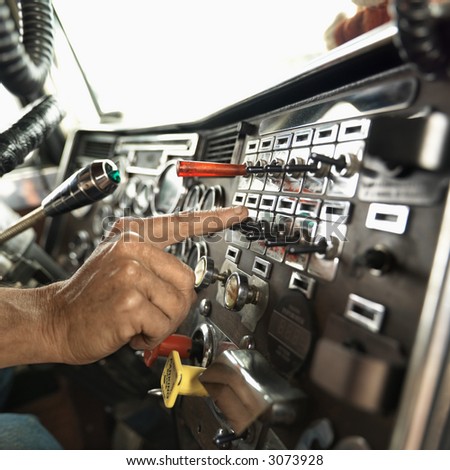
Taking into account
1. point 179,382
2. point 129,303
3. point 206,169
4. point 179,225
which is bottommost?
point 179,382

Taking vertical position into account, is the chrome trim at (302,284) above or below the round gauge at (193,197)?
below

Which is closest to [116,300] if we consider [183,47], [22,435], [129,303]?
[129,303]

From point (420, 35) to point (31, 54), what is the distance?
1094mm

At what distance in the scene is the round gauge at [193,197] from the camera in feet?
3.24

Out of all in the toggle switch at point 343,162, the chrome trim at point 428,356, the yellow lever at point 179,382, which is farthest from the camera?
the yellow lever at point 179,382

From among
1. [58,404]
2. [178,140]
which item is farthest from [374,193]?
[58,404]

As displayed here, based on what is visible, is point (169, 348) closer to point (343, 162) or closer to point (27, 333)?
point (27, 333)

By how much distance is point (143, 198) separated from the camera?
1.27 m

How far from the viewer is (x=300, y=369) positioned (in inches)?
20.8

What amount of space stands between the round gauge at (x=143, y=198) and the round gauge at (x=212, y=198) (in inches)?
12.2

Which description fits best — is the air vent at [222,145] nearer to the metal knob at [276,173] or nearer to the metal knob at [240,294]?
the metal knob at [276,173]

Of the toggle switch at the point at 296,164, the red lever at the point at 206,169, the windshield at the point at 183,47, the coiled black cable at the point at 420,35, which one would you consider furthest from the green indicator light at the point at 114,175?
the coiled black cable at the point at 420,35

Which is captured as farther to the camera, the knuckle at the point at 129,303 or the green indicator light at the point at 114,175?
the green indicator light at the point at 114,175
